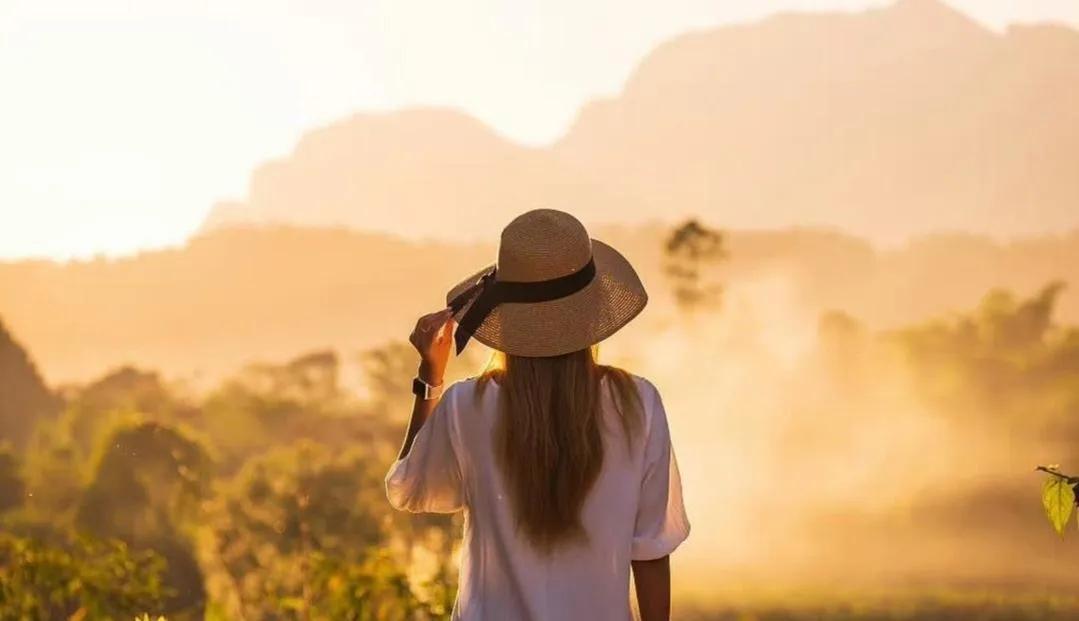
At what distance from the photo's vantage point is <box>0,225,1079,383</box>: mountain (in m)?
12.6

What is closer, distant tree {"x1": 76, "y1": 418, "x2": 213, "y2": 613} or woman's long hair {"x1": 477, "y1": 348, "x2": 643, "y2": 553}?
woman's long hair {"x1": 477, "y1": 348, "x2": 643, "y2": 553}

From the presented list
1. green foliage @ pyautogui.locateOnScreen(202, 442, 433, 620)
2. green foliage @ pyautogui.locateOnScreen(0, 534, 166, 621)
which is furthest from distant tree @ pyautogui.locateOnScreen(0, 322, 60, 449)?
green foliage @ pyautogui.locateOnScreen(0, 534, 166, 621)

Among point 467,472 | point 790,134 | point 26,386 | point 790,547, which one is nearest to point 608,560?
point 467,472

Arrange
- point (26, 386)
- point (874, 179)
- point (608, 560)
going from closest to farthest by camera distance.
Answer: point (608, 560) < point (26, 386) < point (874, 179)

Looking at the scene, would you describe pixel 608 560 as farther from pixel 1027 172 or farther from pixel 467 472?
pixel 1027 172

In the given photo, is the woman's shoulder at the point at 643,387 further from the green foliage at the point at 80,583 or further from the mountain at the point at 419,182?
the mountain at the point at 419,182

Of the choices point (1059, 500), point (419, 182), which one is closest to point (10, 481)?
point (419, 182)

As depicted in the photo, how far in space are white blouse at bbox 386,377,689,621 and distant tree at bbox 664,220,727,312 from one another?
1080 cm

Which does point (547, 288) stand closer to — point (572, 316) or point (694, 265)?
point (572, 316)

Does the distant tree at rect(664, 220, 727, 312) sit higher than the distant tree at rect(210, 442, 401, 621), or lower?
higher

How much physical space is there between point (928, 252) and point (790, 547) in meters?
2.57

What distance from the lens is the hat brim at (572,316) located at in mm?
1466

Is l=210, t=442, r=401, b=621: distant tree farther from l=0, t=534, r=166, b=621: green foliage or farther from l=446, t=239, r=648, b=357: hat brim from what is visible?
l=446, t=239, r=648, b=357: hat brim

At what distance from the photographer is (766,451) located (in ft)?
42.1
